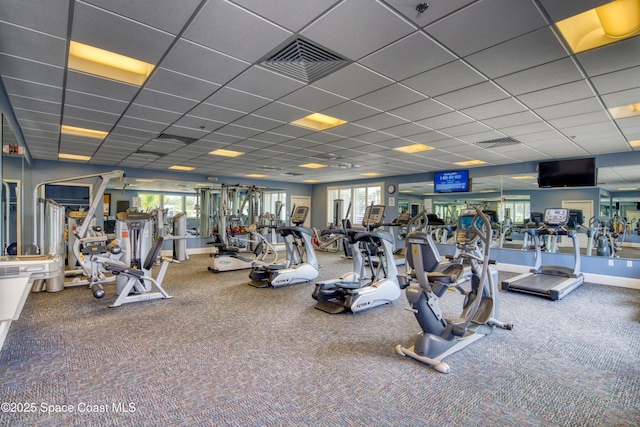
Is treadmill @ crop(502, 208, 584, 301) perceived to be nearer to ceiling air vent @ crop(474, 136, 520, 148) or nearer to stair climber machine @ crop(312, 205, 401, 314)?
ceiling air vent @ crop(474, 136, 520, 148)

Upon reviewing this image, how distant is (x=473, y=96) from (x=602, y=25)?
127cm

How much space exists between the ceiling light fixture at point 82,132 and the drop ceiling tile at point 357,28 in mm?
4623

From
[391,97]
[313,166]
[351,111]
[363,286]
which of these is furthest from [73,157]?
[391,97]

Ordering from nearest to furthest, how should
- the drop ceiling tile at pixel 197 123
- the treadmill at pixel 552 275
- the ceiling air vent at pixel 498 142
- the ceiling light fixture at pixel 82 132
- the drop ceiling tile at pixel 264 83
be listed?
the drop ceiling tile at pixel 264 83, the drop ceiling tile at pixel 197 123, the treadmill at pixel 552 275, the ceiling light fixture at pixel 82 132, the ceiling air vent at pixel 498 142

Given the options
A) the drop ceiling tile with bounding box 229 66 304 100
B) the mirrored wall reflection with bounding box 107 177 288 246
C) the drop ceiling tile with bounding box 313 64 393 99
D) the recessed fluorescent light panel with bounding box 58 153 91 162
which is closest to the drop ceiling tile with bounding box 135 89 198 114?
the drop ceiling tile with bounding box 229 66 304 100

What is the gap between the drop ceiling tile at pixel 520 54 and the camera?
240cm

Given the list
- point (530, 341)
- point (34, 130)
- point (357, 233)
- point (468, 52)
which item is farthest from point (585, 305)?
point (34, 130)

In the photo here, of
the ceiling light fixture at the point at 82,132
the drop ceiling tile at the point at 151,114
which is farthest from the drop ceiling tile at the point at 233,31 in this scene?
the ceiling light fixture at the point at 82,132

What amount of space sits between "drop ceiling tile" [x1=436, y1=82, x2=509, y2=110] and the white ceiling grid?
0.08ft

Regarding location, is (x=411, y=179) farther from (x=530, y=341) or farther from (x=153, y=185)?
(x=153, y=185)

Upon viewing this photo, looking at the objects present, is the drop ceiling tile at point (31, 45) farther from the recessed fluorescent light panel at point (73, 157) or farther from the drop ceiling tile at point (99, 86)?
the recessed fluorescent light panel at point (73, 157)

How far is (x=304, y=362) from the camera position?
106 inches

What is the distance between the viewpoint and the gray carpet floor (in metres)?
2.01

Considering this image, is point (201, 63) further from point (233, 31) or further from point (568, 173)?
point (568, 173)
